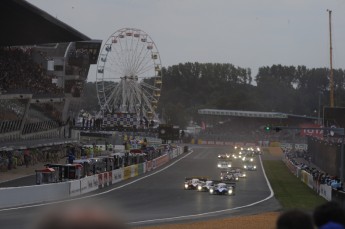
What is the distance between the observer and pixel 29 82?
72.5 meters

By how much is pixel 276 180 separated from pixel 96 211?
55.9 metres

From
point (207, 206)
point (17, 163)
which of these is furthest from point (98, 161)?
point (207, 206)

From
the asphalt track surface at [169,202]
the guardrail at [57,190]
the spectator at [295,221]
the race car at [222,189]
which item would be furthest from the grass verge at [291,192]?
the spectator at [295,221]

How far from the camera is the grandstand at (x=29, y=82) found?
58.4m

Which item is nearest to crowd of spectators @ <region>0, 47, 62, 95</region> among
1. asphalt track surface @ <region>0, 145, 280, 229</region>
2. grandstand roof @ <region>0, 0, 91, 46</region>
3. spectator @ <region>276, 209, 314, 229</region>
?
grandstand roof @ <region>0, 0, 91, 46</region>

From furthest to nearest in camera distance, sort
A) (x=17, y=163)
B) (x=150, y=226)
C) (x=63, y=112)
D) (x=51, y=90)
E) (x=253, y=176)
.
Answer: (x=63, y=112)
(x=51, y=90)
(x=253, y=176)
(x=17, y=163)
(x=150, y=226)

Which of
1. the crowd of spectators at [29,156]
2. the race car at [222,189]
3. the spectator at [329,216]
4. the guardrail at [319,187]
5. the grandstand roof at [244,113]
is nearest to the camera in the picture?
the spectator at [329,216]

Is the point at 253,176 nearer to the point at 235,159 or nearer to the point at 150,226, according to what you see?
the point at 235,159

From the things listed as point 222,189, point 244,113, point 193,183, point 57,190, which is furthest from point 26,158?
point 244,113

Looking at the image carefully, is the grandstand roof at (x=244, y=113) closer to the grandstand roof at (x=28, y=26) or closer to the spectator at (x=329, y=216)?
the grandstand roof at (x=28, y=26)

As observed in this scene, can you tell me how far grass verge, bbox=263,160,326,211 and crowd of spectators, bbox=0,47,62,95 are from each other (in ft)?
80.2

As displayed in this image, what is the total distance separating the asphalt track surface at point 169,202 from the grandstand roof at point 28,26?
15.3m

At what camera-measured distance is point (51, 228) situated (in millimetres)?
2840

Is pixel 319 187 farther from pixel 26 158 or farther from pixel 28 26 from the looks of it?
pixel 28 26
